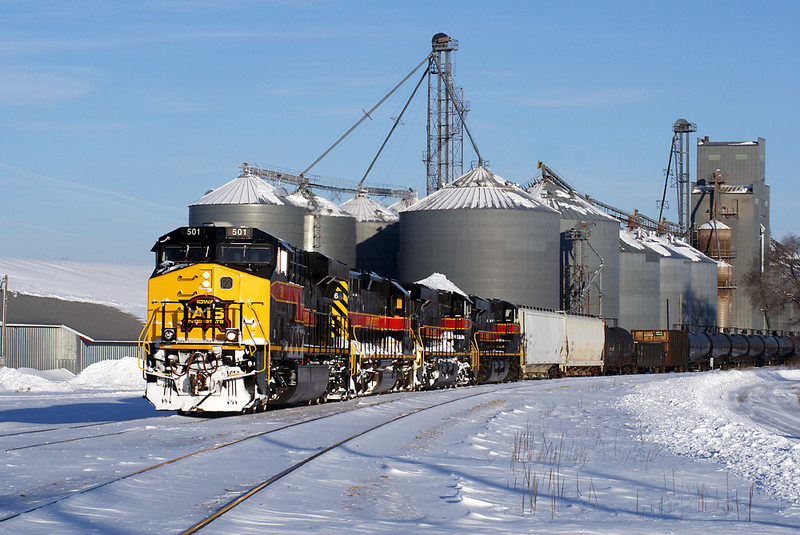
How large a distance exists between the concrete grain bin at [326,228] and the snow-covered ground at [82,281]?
14640 millimetres

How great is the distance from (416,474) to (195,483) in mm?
2860

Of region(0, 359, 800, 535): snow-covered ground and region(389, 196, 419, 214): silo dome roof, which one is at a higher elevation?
region(389, 196, 419, 214): silo dome roof

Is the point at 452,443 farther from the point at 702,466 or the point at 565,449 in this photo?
the point at 702,466

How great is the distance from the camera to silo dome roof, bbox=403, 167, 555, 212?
66.3 meters

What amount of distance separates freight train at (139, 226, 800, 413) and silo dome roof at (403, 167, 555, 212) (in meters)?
26.6

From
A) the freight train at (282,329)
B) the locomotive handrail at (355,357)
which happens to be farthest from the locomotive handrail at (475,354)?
the locomotive handrail at (355,357)

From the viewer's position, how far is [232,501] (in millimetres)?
9266

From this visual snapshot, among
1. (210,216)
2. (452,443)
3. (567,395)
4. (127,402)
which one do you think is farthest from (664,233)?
(452,443)

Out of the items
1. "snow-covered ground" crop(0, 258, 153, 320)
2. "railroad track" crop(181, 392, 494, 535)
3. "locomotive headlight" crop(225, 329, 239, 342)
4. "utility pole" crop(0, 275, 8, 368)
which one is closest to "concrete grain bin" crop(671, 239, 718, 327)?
"snow-covered ground" crop(0, 258, 153, 320)

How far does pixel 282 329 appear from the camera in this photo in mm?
20078

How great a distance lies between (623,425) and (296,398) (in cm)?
745

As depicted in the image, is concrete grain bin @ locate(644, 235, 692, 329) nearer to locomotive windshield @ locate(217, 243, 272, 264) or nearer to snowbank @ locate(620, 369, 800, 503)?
snowbank @ locate(620, 369, 800, 503)

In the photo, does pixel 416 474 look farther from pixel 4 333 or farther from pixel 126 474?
pixel 4 333

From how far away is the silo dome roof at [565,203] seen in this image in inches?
3194
